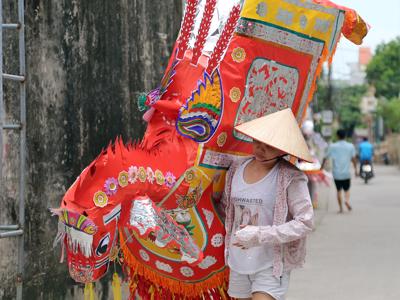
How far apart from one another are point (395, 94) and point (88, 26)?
45.6 meters

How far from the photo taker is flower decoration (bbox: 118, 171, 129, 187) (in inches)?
132

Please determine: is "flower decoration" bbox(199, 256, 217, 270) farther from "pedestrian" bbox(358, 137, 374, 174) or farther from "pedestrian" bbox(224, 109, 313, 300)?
"pedestrian" bbox(358, 137, 374, 174)

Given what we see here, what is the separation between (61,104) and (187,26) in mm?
1181

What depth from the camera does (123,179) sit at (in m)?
3.36

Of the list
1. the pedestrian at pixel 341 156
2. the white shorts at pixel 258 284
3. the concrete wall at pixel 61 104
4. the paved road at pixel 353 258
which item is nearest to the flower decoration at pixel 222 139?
the white shorts at pixel 258 284

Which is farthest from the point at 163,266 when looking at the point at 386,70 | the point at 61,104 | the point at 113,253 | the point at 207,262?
the point at 386,70

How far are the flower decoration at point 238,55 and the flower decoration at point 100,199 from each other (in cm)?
98

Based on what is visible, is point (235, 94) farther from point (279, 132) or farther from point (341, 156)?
point (341, 156)

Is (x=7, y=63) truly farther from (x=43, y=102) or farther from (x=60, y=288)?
(x=60, y=288)

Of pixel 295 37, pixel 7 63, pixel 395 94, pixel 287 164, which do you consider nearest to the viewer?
pixel 287 164

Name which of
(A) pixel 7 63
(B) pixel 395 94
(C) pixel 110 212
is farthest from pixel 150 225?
(B) pixel 395 94

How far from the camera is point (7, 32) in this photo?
4.34m

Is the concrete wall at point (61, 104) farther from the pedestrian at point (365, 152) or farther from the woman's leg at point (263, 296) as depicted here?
the pedestrian at point (365, 152)

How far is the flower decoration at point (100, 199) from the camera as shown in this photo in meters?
3.27
